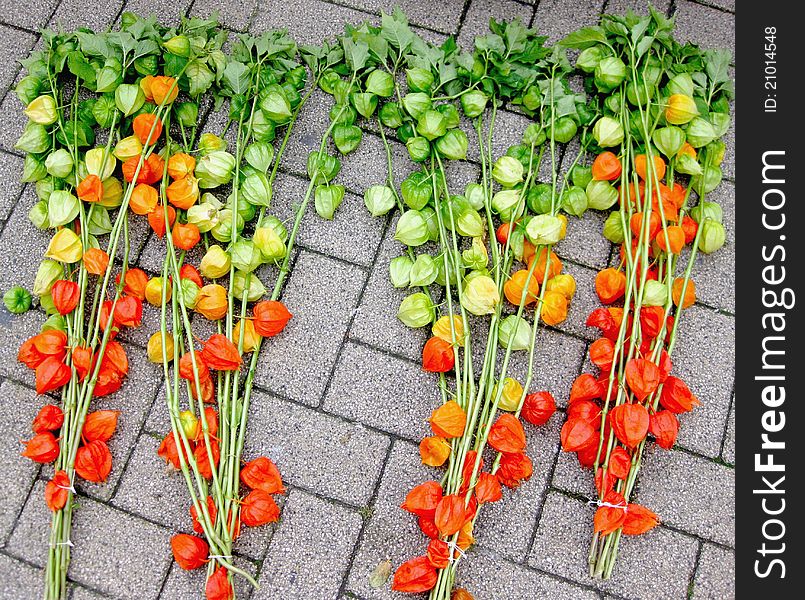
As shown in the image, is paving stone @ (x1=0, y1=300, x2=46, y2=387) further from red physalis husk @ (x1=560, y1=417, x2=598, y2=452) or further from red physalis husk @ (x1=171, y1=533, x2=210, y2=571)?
red physalis husk @ (x1=560, y1=417, x2=598, y2=452)

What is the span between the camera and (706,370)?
3.00 meters

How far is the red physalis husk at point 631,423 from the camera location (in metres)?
2.66

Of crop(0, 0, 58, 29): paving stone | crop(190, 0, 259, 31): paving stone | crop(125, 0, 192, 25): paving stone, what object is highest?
crop(190, 0, 259, 31): paving stone

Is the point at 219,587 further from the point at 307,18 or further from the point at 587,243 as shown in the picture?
the point at 307,18

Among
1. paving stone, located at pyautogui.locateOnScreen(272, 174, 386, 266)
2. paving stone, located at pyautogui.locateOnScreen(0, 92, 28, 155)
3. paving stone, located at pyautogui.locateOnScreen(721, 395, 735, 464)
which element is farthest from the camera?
paving stone, located at pyautogui.locateOnScreen(0, 92, 28, 155)

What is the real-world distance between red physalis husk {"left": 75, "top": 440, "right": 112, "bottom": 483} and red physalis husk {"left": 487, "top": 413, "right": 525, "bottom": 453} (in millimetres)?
1362

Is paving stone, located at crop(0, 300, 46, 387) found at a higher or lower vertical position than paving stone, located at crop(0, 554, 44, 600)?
higher

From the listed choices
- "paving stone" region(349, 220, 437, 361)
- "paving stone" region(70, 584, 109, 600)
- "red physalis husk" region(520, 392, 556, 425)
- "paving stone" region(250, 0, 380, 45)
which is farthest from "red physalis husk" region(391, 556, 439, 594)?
"paving stone" region(250, 0, 380, 45)

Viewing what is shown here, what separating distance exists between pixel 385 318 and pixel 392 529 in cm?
79

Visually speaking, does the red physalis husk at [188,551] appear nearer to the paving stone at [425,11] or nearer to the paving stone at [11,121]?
the paving stone at [11,121]

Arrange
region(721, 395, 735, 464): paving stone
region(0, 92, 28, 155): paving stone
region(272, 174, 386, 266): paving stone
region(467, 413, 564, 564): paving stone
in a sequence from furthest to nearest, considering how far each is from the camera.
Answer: region(0, 92, 28, 155): paving stone, region(272, 174, 386, 266): paving stone, region(721, 395, 735, 464): paving stone, region(467, 413, 564, 564): paving stone

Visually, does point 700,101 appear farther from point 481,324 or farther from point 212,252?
point 212,252

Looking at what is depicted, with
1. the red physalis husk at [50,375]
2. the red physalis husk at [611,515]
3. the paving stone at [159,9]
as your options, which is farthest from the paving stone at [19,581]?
the paving stone at [159,9]

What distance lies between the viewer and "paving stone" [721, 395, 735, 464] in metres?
2.90
